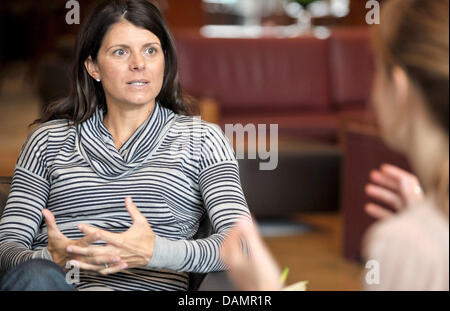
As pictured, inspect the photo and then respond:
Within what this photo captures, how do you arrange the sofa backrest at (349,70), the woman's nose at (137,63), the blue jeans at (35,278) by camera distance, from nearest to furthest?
the blue jeans at (35,278) < the woman's nose at (137,63) < the sofa backrest at (349,70)

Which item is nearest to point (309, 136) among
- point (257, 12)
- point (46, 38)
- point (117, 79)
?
point (117, 79)

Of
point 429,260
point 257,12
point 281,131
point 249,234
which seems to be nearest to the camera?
point 429,260

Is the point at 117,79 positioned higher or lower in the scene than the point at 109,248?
higher

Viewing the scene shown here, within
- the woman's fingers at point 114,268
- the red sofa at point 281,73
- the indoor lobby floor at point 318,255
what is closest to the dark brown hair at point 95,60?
the indoor lobby floor at point 318,255

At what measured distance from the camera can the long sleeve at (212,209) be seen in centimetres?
153

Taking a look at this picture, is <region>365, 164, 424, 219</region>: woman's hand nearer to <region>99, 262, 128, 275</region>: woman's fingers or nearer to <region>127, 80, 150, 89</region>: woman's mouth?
<region>99, 262, 128, 275</region>: woman's fingers

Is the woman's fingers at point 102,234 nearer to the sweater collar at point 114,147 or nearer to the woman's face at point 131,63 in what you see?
the sweater collar at point 114,147

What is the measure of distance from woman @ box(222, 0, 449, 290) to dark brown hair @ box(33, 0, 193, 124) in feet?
2.82

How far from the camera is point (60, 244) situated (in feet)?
5.07

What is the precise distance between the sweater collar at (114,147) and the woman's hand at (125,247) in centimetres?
22

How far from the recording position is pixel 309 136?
4.55 meters

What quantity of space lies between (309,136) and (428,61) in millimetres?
3677

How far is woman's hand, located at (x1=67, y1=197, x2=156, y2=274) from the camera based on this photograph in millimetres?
1468

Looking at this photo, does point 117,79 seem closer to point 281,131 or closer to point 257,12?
point 281,131
